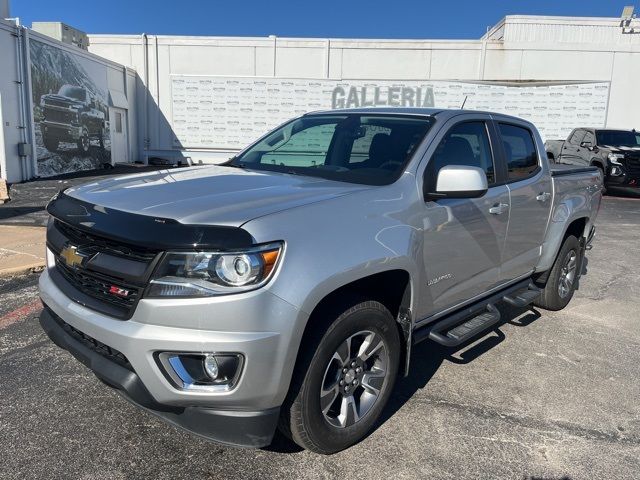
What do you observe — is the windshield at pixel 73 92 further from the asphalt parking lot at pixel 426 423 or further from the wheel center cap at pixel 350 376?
the wheel center cap at pixel 350 376

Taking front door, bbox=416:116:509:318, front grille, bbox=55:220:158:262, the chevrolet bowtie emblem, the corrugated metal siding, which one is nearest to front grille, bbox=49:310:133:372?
the chevrolet bowtie emblem

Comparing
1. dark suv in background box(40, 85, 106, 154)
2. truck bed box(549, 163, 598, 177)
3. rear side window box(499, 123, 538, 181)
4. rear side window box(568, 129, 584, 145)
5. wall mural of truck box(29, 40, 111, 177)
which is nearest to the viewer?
rear side window box(499, 123, 538, 181)

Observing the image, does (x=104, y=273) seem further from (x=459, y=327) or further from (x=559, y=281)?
(x=559, y=281)

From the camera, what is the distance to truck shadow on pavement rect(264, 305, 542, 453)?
3.02 metres

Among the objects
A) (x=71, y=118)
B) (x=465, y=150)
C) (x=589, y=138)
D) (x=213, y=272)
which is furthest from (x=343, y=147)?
(x=71, y=118)

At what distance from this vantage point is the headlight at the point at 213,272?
208 centimetres

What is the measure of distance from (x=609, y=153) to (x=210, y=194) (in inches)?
608

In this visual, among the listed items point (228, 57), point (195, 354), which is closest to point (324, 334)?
point (195, 354)

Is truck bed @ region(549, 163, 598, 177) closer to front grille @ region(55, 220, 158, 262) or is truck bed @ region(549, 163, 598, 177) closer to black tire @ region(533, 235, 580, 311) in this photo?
black tire @ region(533, 235, 580, 311)

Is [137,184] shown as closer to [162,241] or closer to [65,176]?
[162,241]

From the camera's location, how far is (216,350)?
6.78 ft

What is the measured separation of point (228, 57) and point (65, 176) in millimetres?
8127

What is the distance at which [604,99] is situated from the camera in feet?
64.0

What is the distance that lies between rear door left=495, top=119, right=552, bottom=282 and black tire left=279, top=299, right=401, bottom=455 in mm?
1609
